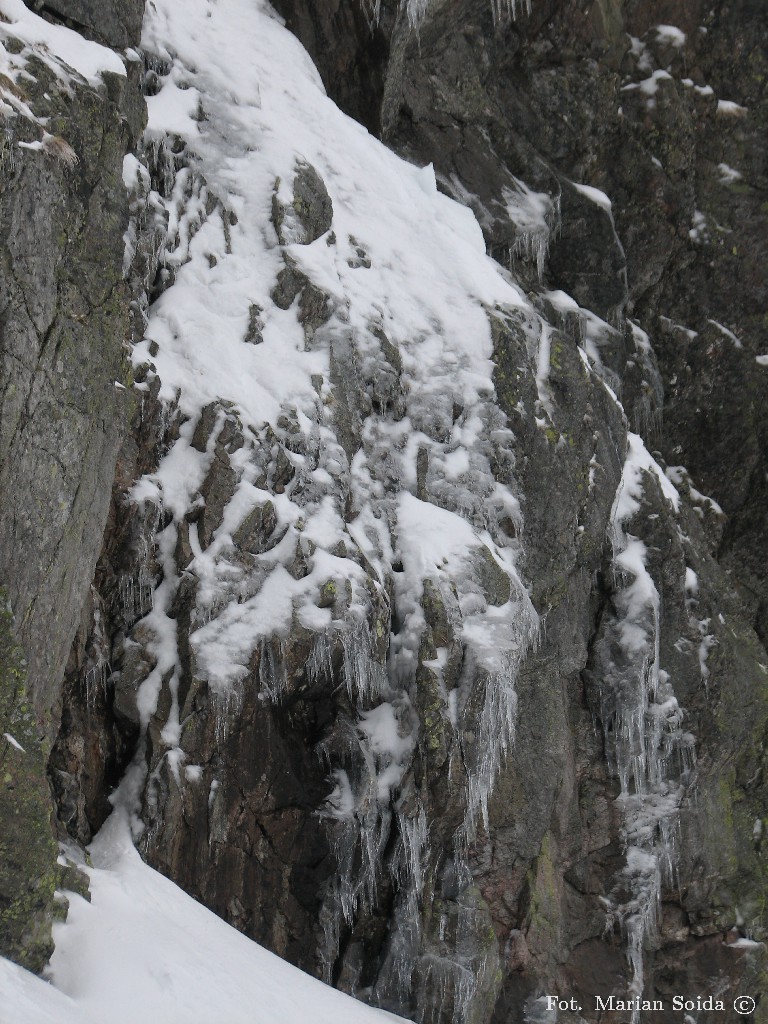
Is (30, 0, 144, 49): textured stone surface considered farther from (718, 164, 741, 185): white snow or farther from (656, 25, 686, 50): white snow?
(718, 164, 741, 185): white snow

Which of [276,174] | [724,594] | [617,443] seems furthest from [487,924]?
[276,174]

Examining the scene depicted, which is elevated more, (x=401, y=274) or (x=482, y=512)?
(x=401, y=274)

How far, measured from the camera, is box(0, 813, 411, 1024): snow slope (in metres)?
5.49

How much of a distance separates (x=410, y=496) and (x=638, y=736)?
14.7 ft

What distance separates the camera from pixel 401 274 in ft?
37.4

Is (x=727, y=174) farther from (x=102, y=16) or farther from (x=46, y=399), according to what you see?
(x=46, y=399)

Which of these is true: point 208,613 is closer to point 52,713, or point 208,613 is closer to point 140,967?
point 52,713

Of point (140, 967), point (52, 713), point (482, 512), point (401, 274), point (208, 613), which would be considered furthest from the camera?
point (401, 274)

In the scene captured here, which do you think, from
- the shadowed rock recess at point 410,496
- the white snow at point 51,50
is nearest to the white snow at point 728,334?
the shadowed rock recess at point 410,496

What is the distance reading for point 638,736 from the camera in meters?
12.4

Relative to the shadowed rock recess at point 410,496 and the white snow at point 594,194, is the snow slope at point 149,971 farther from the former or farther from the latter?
the white snow at point 594,194

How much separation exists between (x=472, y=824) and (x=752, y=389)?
350 inches
